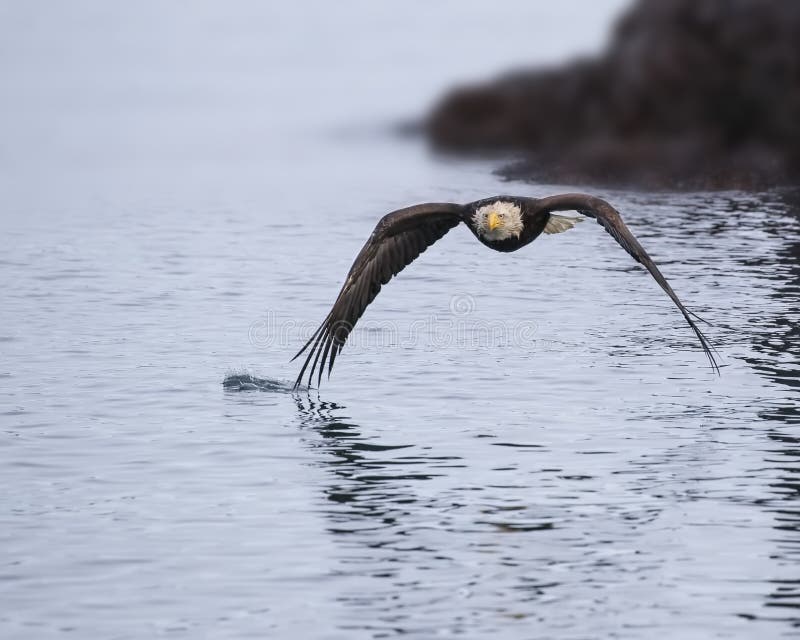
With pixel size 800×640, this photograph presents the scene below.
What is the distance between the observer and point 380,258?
13969mm

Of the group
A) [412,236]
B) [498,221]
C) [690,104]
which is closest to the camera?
[498,221]

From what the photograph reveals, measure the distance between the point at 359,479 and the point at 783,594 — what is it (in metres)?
3.58

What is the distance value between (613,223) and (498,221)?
4.39 ft

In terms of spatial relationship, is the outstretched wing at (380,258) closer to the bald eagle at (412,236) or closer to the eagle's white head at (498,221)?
the bald eagle at (412,236)

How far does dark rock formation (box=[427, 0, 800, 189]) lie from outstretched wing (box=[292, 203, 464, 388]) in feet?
53.6

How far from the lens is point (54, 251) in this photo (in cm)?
2341

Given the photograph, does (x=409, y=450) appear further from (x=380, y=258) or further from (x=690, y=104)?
(x=690, y=104)

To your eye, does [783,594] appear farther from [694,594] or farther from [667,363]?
[667,363]

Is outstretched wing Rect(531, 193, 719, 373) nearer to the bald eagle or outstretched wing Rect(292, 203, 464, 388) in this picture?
the bald eagle

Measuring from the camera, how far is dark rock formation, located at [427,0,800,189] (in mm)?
31000

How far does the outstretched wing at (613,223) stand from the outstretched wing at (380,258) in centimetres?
84

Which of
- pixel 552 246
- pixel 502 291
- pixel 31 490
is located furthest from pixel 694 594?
pixel 552 246

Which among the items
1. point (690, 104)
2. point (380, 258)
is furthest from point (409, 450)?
point (690, 104)

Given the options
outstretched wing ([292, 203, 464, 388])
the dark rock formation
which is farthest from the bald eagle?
the dark rock formation
